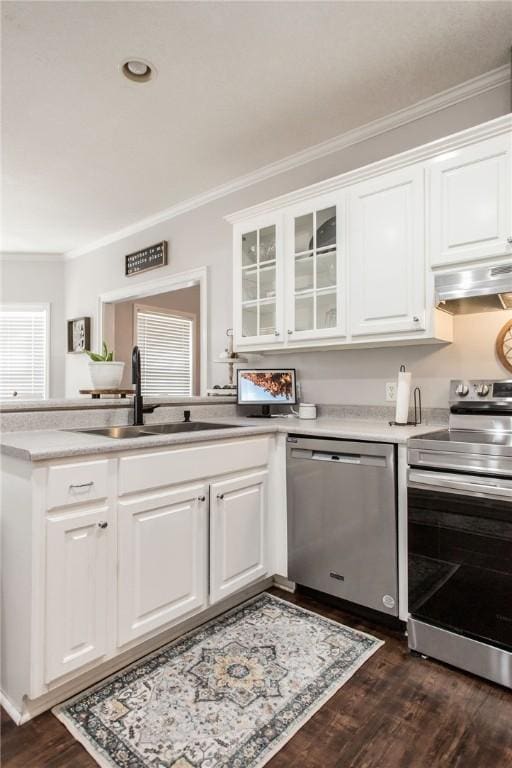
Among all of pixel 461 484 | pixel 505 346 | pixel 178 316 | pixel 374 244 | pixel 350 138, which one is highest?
A: pixel 350 138

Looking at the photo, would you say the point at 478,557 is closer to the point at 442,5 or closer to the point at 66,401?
the point at 66,401

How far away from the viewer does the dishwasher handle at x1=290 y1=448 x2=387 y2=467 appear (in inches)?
79.3

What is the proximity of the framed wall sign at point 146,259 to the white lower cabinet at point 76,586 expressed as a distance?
293 centimetres

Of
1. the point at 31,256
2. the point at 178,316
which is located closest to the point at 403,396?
the point at 178,316

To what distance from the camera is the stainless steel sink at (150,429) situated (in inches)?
88.3

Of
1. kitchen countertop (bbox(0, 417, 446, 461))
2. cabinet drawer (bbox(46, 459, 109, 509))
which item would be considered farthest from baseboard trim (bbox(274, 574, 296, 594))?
cabinet drawer (bbox(46, 459, 109, 509))

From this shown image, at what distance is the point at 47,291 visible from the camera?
5.56 metres

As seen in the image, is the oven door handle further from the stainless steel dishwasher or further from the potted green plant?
the potted green plant

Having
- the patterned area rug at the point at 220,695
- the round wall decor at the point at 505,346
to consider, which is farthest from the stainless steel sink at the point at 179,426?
the round wall decor at the point at 505,346

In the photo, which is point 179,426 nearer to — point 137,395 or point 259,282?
point 137,395

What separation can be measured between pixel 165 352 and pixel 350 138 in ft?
11.5

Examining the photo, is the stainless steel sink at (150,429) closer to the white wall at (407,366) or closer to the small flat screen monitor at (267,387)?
the small flat screen monitor at (267,387)

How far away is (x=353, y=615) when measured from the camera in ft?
7.08

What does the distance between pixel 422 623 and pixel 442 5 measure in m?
2.53
